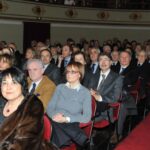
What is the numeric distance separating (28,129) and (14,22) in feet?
48.3

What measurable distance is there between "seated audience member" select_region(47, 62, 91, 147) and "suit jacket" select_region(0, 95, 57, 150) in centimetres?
148

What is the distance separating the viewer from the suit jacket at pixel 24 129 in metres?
3.03

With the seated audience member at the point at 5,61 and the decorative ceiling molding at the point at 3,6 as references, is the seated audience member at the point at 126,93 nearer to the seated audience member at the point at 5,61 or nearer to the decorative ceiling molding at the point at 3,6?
the seated audience member at the point at 5,61

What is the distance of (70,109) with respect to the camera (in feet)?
16.4

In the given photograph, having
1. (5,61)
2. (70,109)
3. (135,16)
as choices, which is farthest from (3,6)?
(70,109)

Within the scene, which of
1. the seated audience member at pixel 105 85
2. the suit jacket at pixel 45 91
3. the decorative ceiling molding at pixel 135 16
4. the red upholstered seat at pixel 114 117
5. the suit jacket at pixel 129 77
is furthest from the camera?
the decorative ceiling molding at pixel 135 16

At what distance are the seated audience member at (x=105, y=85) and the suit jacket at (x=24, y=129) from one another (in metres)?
2.69

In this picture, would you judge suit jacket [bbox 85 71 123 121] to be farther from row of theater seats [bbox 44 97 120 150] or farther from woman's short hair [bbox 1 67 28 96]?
woman's short hair [bbox 1 67 28 96]

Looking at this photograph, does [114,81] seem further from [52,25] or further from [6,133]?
[52,25]

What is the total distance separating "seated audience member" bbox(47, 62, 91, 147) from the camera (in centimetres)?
464

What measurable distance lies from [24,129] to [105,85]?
11.3 feet

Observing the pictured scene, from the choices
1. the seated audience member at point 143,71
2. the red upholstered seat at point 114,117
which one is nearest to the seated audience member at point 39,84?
the red upholstered seat at point 114,117

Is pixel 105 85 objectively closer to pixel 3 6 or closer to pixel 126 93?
pixel 126 93

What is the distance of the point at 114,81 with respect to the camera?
6.25 m
